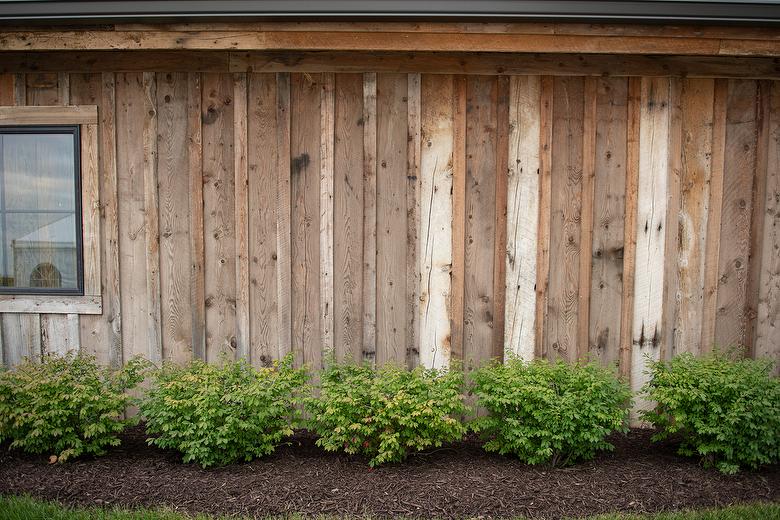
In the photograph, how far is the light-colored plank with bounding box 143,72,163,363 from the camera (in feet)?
16.3

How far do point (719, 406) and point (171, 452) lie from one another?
12.8 feet

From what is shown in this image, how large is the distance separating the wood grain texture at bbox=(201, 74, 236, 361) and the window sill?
0.98m

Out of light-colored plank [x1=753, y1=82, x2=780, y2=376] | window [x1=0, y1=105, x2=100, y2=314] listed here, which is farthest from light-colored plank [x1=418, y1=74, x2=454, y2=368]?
window [x1=0, y1=105, x2=100, y2=314]

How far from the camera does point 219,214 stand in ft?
16.3

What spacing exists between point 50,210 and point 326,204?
2398 mm

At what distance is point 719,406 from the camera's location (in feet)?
13.4

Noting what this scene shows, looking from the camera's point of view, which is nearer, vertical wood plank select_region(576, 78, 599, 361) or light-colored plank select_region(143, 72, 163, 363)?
vertical wood plank select_region(576, 78, 599, 361)

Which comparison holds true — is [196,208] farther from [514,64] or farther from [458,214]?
[514,64]

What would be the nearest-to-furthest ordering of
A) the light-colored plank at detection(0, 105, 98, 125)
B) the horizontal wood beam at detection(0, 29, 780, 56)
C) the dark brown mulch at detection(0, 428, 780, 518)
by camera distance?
the dark brown mulch at detection(0, 428, 780, 518) → the horizontal wood beam at detection(0, 29, 780, 56) → the light-colored plank at detection(0, 105, 98, 125)

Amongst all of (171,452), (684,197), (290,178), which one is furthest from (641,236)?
(171,452)

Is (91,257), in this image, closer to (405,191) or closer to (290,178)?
(290,178)

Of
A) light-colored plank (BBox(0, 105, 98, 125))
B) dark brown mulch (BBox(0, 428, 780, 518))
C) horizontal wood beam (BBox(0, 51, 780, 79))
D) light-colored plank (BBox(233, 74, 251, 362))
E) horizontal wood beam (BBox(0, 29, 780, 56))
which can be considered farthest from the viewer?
light-colored plank (BBox(0, 105, 98, 125))

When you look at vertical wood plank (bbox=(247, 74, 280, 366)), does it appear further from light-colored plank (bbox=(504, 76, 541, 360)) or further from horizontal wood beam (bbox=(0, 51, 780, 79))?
light-colored plank (bbox=(504, 76, 541, 360))

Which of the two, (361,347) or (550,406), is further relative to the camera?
(361,347)
